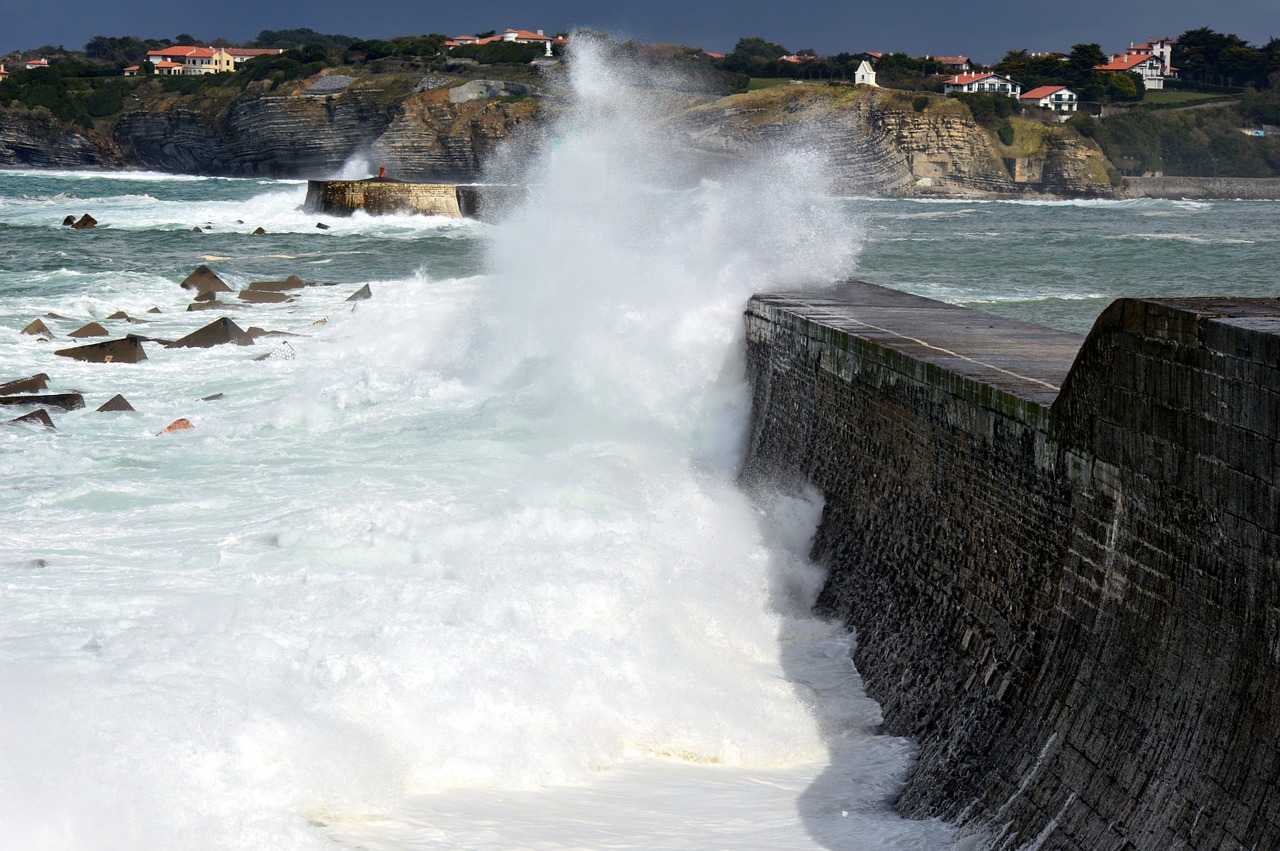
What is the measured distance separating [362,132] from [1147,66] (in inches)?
3110

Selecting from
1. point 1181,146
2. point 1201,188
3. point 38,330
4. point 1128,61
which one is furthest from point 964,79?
point 38,330

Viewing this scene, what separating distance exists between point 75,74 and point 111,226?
9023 cm

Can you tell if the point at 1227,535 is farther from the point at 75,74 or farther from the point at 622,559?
the point at 75,74

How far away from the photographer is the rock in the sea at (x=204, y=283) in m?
24.0

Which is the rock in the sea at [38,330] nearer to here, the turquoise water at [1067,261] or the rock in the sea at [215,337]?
the rock in the sea at [215,337]

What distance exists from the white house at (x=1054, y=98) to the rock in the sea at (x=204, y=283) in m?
99.9

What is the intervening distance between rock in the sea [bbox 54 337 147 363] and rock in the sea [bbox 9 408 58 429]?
14.0ft

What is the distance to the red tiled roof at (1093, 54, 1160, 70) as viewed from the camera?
409ft

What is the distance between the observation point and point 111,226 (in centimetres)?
4131

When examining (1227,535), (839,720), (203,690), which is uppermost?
(1227,535)

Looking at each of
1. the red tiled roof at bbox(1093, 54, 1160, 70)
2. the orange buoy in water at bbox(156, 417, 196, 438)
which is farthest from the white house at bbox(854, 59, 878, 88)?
the orange buoy in water at bbox(156, 417, 196, 438)

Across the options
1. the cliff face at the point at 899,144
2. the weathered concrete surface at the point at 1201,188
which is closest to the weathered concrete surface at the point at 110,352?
the cliff face at the point at 899,144

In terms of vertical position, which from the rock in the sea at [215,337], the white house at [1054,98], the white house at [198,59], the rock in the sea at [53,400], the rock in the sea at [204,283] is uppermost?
the white house at [198,59]

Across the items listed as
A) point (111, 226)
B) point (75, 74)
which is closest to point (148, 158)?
point (75, 74)
